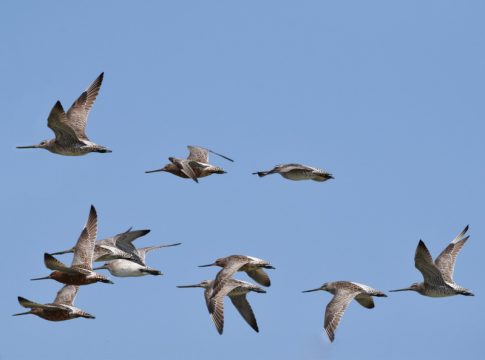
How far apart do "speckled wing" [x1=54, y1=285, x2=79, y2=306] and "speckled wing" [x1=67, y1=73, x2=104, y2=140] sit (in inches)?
116

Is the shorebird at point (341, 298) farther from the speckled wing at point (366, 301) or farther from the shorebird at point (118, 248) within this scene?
the shorebird at point (118, 248)

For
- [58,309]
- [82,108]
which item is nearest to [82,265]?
[58,309]

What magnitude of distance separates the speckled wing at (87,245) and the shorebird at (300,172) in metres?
4.07

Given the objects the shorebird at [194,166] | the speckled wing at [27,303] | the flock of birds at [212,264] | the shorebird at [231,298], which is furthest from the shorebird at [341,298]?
the speckled wing at [27,303]

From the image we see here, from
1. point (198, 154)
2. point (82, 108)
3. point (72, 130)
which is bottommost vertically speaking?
point (198, 154)

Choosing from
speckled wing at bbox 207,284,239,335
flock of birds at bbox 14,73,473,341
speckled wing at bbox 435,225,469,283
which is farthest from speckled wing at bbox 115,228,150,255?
speckled wing at bbox 435,225,469,283

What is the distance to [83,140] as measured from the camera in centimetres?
2325

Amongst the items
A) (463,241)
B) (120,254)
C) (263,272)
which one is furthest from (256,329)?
(463,241)

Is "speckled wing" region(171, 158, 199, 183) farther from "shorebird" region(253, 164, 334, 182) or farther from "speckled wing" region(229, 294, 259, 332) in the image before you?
"speckled wing" region(229, 294, 259, 332)

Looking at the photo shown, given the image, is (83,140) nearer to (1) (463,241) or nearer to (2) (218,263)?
(2) (218,263)

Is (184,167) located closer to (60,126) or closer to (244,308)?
(60,126)

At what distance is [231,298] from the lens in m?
23.8

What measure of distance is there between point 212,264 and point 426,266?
414cm

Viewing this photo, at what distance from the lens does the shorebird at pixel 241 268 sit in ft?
71.9
